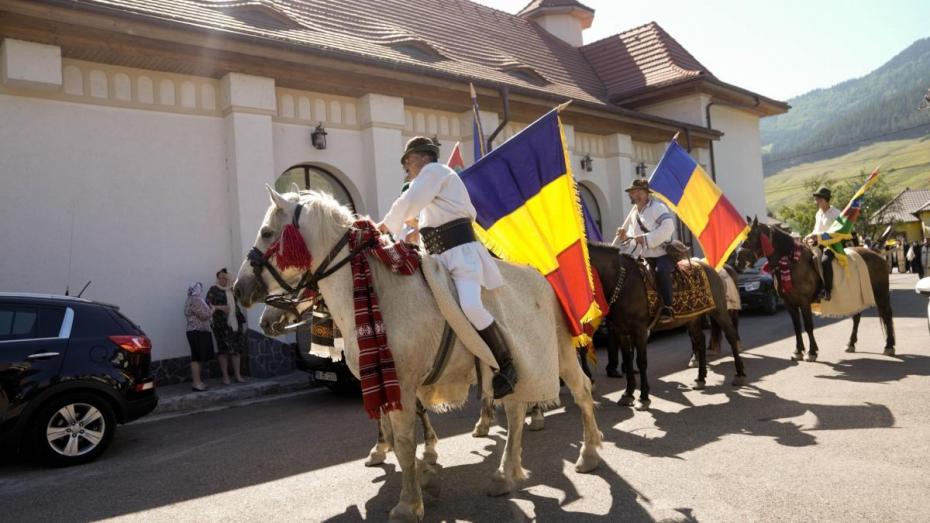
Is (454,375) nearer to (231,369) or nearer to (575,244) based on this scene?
(575,244)

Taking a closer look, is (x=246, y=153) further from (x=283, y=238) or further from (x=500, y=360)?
(x=500, y=360)

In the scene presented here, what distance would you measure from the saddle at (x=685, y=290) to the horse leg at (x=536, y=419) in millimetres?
2075

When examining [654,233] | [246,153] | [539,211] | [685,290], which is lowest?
[685,290]

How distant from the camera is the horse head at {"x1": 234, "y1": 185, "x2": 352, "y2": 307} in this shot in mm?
4016

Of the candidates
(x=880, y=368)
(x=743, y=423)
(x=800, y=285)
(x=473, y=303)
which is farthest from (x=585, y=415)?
(x=800, y=285)

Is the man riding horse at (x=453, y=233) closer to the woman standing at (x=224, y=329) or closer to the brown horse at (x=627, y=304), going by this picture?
the brown horse at (x=627, y=304)

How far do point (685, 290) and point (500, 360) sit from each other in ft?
15.3

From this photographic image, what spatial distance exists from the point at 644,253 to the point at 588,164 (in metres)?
10.3

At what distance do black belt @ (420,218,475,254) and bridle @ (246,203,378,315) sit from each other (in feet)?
1.64

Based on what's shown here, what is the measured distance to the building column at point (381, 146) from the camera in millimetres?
12523

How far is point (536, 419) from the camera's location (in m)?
6.47

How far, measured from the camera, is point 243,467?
566 centimetres

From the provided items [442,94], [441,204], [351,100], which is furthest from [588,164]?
[441,204]

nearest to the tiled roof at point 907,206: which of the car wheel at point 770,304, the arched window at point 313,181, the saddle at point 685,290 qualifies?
the car wheel at point 770,304
